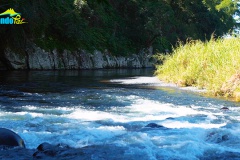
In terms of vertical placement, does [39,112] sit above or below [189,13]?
below

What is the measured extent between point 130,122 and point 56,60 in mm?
18667

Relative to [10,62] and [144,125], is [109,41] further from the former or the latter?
[144,125]

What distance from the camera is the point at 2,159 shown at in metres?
4.34

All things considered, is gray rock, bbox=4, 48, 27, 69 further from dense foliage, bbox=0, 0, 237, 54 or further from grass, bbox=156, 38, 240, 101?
grass, bbox=156, 38, 240, 101

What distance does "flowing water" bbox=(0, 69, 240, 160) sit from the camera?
16.6 feet

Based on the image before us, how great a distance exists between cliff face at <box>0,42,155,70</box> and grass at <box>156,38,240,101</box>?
30.8 ft

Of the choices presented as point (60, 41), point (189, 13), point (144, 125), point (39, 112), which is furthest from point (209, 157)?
point (189, 13)

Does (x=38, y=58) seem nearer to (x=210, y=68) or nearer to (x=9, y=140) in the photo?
(x=210, y=68)

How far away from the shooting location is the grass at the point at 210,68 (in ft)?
35.5

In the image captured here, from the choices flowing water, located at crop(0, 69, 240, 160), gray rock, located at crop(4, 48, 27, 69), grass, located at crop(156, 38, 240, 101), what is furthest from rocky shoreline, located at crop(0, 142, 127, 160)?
gray rock, located at crop(4, 48, 27, 69)

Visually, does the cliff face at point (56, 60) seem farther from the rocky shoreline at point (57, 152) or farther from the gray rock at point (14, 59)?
the rocky shoreline at point (57, 152)

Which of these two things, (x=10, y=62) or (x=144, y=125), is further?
(x=10, y=62)

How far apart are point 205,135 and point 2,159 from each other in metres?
3.08

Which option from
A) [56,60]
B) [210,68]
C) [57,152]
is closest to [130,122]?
[57,152]
